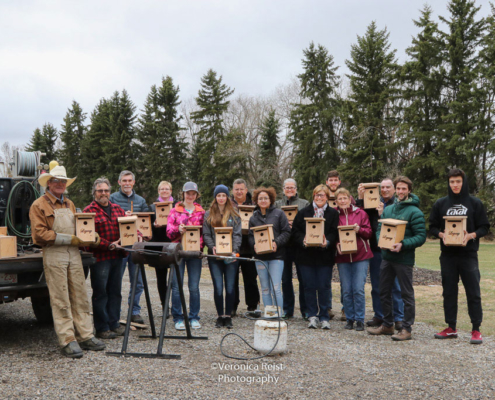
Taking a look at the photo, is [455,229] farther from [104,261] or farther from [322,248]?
[104,261]

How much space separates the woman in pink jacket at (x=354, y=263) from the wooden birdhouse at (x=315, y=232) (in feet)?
1.02

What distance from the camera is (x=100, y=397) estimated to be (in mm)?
4004

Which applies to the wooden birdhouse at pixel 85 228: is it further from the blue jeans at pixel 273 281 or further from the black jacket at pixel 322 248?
the black jacket at pixel 322 248

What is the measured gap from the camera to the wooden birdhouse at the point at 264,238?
6.50m

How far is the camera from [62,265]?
5.36 meters

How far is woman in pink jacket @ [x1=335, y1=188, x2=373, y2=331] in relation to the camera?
6.61 m

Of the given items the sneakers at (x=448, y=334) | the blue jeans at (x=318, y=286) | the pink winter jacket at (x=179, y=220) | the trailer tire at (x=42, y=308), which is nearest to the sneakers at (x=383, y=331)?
the sneakers at (x=448, y=334)

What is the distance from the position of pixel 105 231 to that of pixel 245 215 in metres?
2.12

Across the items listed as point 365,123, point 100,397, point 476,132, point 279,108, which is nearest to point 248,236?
point 100,397

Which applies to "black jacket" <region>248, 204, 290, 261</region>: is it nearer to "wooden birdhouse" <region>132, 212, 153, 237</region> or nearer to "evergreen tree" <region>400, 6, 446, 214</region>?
"wooden birdhouse" <region>132, 212, 153, 237</region>

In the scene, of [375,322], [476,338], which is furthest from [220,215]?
[476,338]

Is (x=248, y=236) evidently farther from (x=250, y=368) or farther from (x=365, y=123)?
(x=365, y=123)

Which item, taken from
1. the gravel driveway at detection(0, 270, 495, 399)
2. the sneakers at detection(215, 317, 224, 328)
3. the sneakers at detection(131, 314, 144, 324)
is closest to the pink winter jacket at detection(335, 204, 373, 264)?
the gravel driveway at detection(0, 270, 495, 399)

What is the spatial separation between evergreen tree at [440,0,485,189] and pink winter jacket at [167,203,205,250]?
27.0m
